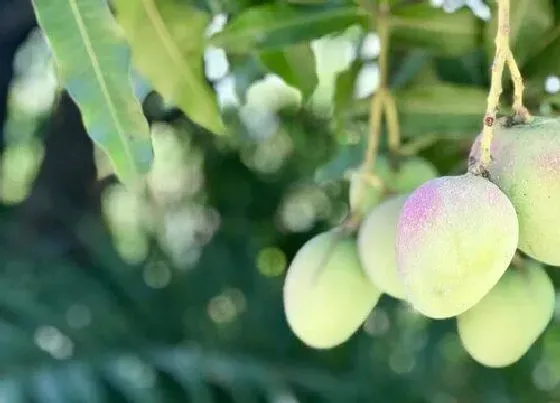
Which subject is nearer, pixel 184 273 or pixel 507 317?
pixel 507 317

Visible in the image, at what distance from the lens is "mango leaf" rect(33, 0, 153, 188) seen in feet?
1.54

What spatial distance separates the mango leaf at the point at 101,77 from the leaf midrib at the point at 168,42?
0.08 meters

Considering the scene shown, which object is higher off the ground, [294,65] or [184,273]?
[294,65]

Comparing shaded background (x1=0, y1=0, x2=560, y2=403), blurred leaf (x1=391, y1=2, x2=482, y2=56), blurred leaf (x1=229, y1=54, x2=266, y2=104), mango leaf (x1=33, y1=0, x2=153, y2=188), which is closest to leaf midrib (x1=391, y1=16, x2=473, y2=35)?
blurred leaf (x1=391, y1=2, x2=482, y2=56)

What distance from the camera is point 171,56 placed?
0.56 meters

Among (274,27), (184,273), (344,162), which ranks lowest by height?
(184,273)

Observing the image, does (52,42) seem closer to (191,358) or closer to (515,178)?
(515,178)

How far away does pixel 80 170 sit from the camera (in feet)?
4.27

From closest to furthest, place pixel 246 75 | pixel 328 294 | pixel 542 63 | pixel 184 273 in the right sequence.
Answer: pixel 328 294 → pixel 542 63 → pixel 246 75 → pixel 184 273

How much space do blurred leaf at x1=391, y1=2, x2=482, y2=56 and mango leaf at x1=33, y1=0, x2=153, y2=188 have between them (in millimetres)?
228

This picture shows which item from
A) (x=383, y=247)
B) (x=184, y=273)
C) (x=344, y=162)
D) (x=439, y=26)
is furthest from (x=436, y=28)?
(x=184, y=273)

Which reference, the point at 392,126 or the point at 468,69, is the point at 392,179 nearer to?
the point at 392,126

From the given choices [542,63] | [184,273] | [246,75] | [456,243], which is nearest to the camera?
[456,243]

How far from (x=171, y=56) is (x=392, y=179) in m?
0.15
